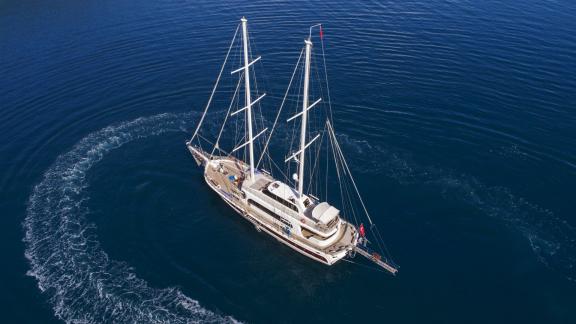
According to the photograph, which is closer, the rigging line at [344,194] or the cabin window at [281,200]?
the cabin window at [281,200]

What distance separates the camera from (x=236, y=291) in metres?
77.8

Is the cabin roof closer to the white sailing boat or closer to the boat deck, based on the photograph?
the white sailing boat

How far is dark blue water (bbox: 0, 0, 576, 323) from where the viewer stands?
77.1 metres

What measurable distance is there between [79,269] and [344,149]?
6250cm

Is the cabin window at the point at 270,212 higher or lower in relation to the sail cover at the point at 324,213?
lower

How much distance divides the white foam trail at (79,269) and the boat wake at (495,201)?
50849 mm

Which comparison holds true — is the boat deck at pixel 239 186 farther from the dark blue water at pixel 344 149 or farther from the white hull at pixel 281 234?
the dark blue water at pixel 344 149

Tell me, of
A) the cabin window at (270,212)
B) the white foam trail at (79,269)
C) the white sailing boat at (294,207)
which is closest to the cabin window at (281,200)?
the white sailing boat at (294,207)

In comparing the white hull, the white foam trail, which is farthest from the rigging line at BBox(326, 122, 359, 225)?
the white foam trail

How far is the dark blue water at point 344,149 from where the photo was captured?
77062 mm

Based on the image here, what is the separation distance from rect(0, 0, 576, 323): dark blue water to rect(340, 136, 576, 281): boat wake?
1.17ft

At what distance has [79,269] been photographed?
82.9 metres

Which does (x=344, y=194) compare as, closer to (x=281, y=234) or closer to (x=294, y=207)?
(x=294, y=207)

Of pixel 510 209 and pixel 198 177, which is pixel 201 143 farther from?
pixel 510 209
